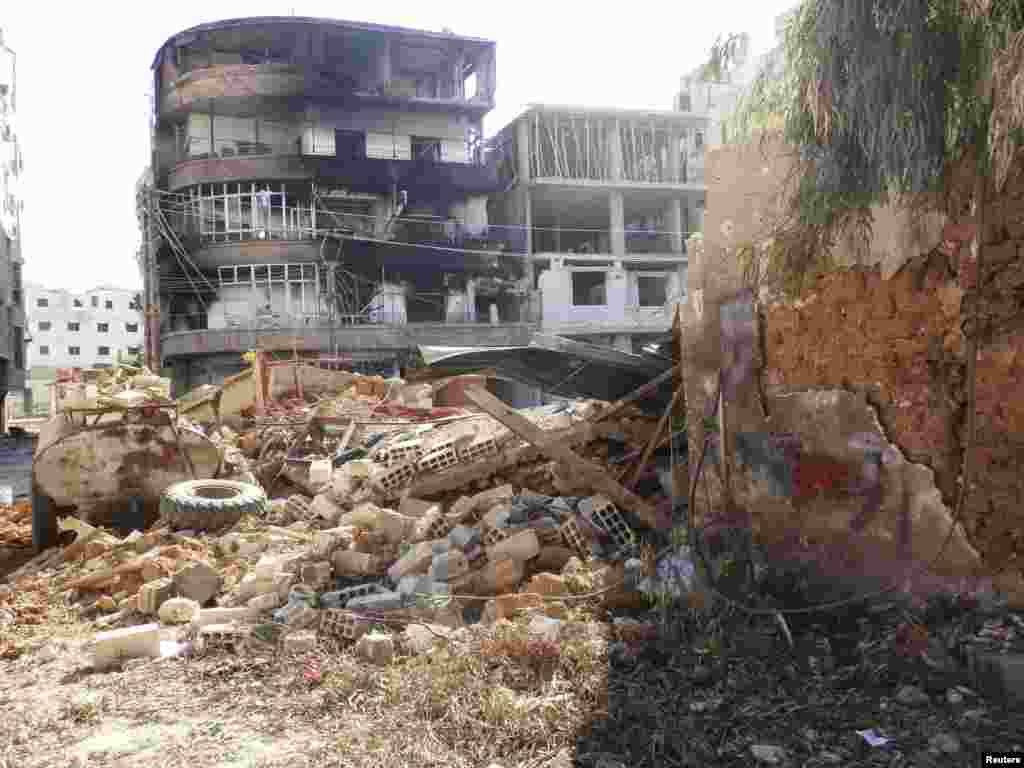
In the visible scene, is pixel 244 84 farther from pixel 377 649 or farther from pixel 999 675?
pixel 999 675

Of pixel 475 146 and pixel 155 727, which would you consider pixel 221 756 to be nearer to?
pixel 155 727

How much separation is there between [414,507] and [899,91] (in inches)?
227

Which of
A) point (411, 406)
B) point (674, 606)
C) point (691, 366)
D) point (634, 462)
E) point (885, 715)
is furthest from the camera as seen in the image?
point (411, 406)

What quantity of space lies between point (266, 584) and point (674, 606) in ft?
10.7

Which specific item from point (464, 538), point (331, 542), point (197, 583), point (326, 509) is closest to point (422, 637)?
point (464, 538)

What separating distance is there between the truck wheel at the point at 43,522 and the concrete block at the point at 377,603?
5.50 m

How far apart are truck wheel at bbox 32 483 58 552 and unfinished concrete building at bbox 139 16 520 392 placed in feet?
70.7

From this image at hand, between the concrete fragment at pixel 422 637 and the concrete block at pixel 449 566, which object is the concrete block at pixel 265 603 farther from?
the concrete fragment at pixel 422 637

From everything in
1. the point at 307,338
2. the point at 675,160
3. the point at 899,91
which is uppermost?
the point at 675,160

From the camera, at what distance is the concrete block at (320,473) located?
39.4 ft

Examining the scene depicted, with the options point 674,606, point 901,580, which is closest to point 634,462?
point 674,606

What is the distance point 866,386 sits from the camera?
491cm

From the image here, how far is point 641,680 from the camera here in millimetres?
4602

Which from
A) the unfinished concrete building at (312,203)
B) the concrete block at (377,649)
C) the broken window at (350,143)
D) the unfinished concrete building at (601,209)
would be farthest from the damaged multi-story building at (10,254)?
the concrete block at (377,649)
